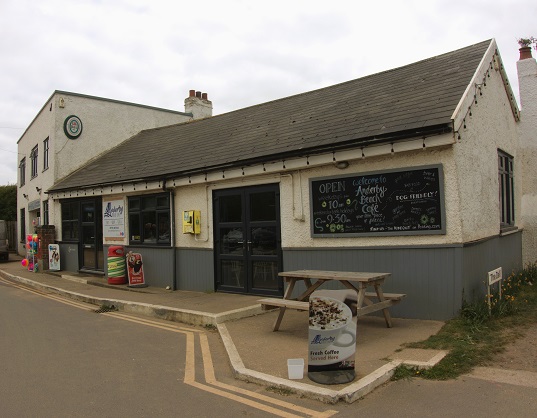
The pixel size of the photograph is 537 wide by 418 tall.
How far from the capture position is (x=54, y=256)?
54.1 ft

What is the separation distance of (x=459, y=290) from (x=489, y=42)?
541 centimetres

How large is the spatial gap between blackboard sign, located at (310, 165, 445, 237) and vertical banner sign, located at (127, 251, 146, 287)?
19.1ft

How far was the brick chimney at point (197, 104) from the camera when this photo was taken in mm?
21922

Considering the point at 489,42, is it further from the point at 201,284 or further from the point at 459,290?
the point at 201,284

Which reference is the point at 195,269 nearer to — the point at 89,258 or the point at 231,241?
the point at 231,241

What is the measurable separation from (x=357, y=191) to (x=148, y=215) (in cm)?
688

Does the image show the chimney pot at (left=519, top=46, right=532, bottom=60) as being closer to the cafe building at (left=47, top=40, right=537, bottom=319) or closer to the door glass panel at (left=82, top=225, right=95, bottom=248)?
the cafe building at (left=47, top=40, right=537, bottom=319)

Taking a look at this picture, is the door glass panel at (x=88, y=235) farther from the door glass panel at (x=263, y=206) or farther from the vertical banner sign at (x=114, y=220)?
the door glass panel at (x=263, y=206)

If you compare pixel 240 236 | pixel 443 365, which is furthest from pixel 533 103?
pixel 443 365

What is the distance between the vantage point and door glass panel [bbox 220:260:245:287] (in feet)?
33.1

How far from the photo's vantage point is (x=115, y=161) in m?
16.1

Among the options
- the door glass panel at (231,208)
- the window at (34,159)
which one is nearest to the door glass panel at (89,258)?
the door glass panel at (231,208)

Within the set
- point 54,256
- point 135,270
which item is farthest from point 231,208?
point 54,256

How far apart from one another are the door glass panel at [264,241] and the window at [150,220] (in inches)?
124
